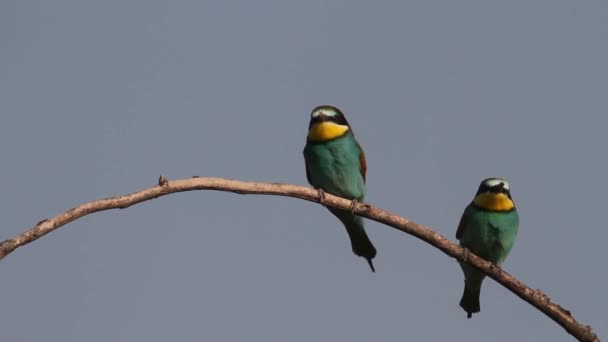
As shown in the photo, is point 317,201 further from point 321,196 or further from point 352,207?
point 352,207

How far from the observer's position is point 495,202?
337 inches

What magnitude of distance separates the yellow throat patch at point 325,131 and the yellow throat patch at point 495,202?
1200 mm

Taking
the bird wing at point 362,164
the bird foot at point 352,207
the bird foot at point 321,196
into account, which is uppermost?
the bird wing at point 362,164

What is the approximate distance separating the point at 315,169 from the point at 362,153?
0.50m

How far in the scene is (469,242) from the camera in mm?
8500

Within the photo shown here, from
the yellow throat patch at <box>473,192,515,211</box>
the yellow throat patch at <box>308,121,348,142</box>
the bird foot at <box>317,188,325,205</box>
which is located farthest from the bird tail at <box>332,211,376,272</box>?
the bird foot at <box>317,188,325,205</box>

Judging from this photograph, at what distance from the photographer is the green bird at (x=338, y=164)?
335 inches

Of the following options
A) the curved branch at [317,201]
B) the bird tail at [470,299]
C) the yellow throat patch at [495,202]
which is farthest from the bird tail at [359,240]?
the curved branch at [317,201]

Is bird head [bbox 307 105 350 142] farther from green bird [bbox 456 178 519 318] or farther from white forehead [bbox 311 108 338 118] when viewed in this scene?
green bird [bbox 456 178 519 318]

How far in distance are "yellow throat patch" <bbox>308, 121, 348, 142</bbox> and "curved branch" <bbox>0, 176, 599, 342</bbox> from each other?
1560 millimetres

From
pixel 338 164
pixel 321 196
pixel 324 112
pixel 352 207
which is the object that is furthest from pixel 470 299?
pixel 321 196

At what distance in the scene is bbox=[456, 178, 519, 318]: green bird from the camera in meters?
8.39

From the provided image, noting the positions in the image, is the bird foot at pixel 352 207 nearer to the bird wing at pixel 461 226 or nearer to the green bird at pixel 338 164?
the green bird at pixel 338 164

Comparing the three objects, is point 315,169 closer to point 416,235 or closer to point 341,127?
point 341,127
